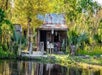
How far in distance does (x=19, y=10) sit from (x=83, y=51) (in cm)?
688

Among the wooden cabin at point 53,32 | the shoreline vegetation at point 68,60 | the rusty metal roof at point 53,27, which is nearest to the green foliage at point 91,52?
the wooden cabin at point 53,32

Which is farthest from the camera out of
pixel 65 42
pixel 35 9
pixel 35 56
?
pixel 65 42

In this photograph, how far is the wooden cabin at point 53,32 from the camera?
139ft

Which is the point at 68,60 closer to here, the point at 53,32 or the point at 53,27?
the point at 53,27

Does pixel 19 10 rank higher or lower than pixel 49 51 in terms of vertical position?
higher

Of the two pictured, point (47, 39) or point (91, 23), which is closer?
point (91, 23)

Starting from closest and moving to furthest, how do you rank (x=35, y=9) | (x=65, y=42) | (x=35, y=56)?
(x=35, y=56), (x=35, y=9), (x=65, y=42)

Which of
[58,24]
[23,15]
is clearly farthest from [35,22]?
[58,24]

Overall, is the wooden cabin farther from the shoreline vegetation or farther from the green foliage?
the shoreline vegetation

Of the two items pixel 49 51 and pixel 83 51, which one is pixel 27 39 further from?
pixel 83 51

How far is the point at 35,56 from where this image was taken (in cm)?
3356

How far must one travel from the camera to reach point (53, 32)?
43.4 metres

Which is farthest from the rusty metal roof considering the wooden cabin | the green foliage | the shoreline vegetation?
the shoreline vegetation

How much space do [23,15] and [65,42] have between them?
676 cm
